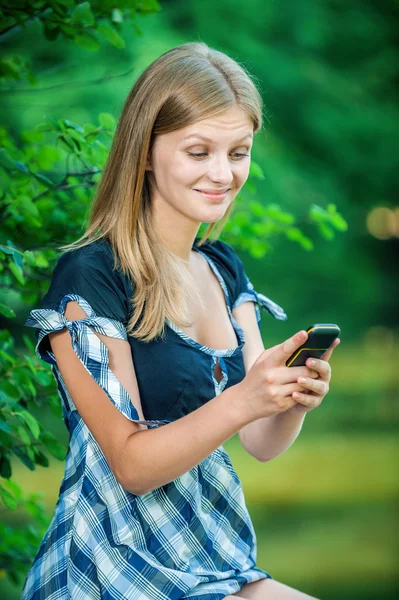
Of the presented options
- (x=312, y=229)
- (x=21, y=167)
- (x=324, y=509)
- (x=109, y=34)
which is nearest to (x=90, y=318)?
(x=21, y=167)

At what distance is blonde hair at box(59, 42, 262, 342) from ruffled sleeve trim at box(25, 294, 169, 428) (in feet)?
0.21

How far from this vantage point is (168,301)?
1.33 meters

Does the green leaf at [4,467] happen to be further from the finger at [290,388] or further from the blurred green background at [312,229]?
the blurred green background at [312,229]

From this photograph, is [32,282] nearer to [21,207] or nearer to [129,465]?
[21,207]

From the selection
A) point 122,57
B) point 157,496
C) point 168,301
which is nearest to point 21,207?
point 168,301

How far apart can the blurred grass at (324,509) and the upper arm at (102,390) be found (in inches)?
98.9

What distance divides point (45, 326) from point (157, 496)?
30cm

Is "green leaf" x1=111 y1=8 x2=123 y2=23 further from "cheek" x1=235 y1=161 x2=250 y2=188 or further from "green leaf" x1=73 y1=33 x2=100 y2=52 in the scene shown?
"cheek" x1=235 y1=161 x2=250 y2=188

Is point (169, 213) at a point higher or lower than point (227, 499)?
higher

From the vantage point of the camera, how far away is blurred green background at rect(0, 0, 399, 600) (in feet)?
14.4

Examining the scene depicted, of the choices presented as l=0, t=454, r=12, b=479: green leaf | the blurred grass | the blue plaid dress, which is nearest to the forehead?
the blue plaid dress

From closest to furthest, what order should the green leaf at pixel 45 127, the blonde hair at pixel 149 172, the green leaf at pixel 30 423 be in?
the blonde hair at pixel 149 172 < the green leaf at pixel 30 423 < the green leaf at pixel 45 127

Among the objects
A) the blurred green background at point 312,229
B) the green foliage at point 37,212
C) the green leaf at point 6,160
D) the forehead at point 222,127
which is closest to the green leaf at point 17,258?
the green foliage at point 37,212

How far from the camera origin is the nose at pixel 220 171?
133 centimetres
